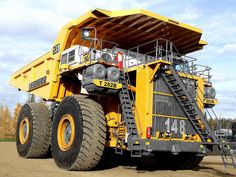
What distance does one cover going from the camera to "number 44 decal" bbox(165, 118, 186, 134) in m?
9.39

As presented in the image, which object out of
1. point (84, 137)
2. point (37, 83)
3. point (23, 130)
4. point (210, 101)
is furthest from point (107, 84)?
point (23, 130)

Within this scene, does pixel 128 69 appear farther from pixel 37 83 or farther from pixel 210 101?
pixel 37 83

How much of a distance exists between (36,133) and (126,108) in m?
4.11

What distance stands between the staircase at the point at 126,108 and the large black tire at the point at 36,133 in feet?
13.0

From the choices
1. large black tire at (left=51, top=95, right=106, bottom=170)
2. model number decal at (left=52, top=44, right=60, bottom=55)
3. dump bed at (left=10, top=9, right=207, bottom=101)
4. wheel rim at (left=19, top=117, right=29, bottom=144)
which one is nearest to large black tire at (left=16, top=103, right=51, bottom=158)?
wheel rim at (left=19, top=117, right=29, bottom=144)

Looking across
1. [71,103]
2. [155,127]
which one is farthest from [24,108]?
[155,127]

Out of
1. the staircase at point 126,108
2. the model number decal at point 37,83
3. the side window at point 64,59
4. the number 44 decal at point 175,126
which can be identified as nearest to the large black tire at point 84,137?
the staircase at point 126,108

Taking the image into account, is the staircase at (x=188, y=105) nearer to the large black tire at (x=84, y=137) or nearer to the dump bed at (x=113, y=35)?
the dump bed at (x=113, y=35)

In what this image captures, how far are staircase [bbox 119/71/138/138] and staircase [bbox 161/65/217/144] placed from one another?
3.48 feet

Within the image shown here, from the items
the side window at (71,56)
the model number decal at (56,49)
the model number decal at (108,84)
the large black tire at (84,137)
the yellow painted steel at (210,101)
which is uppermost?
the model number decal at (56,49)

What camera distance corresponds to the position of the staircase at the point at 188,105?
930 cm

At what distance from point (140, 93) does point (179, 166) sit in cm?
303

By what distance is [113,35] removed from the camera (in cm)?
1092

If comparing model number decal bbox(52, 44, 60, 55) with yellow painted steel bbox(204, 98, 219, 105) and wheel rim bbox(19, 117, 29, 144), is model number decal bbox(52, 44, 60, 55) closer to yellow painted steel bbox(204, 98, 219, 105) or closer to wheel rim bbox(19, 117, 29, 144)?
wheel rim bbox(19, 117, 29, 144)
